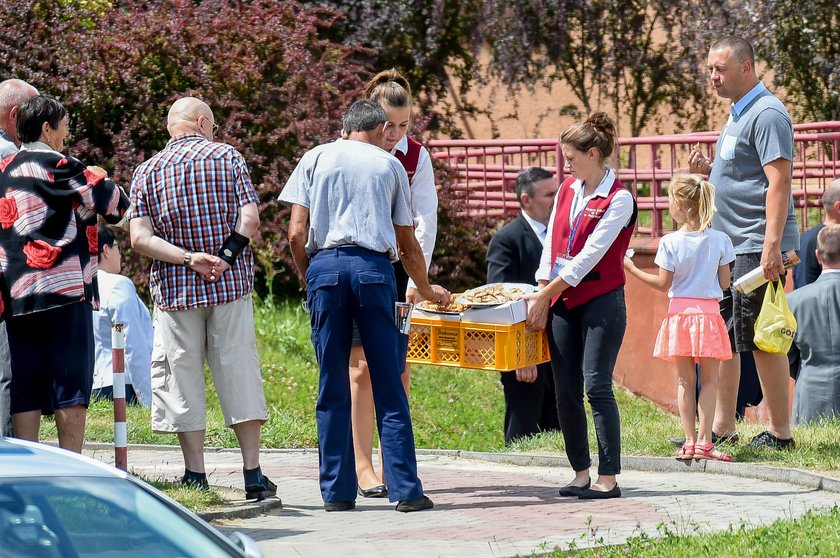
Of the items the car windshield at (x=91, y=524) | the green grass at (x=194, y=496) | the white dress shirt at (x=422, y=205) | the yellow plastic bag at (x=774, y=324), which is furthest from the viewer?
the yellow plastic bag at (x=774, y=324)

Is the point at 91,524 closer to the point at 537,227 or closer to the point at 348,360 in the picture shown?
the point at 348,360

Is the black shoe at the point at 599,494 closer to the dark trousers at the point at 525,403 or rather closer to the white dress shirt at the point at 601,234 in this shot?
the white dress shirt at the point at 601,234

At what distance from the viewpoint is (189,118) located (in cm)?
708

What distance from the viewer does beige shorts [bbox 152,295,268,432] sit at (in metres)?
6.88

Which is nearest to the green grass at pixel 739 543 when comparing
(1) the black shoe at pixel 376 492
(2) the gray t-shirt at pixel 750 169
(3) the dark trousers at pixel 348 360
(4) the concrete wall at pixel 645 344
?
(3) the dark trousers at pixel 348 360

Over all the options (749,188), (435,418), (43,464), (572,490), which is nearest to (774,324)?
(749,188)

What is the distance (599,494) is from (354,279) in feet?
5.73

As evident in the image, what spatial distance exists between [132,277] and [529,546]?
8171 mm

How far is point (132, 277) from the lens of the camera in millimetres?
13242

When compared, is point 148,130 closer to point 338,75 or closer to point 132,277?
point 132,277

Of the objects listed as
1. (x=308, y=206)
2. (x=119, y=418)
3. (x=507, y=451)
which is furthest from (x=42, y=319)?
(x=507, y=451)

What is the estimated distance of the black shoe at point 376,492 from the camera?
7141mm

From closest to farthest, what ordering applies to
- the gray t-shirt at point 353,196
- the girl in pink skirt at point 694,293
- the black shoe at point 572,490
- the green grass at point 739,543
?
the green grass at point 739,543, the gray t-shirt at point 353,196, the black shoe at point 572,490, the girl in pink skirt at point 694,293

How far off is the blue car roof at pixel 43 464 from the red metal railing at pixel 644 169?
791 centimetres
